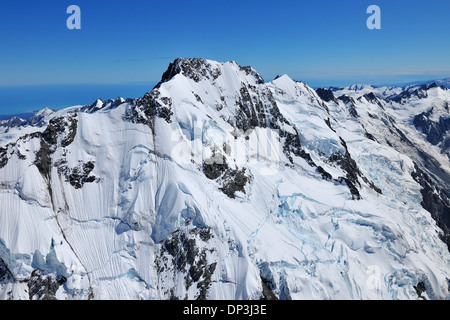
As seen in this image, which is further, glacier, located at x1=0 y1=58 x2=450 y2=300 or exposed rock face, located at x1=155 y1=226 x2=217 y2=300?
exposed rock face, located at x1=155 y1=226 x2=217 y2=300

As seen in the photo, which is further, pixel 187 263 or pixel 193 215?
pixel 193 215

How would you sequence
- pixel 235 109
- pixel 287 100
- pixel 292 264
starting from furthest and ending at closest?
1. pixel 287 100
2. pixel 235 109
3. pixel 292 264

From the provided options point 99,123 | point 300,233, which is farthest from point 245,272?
point 99,123

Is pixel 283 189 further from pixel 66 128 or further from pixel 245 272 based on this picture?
pixel 66 128

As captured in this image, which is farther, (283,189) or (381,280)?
(283,189)

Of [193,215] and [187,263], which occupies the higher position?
[193,215]

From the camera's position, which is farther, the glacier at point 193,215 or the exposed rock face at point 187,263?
the exposed rock face at point 187,263
